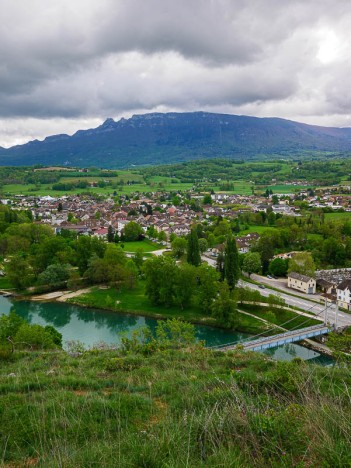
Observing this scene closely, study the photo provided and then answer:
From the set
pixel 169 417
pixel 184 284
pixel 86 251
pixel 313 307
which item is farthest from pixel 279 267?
pixel 169 417

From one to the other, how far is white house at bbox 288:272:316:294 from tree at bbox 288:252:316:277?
43.3 inches

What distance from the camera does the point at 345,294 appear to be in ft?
82.6

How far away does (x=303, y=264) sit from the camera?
30484 millimetres

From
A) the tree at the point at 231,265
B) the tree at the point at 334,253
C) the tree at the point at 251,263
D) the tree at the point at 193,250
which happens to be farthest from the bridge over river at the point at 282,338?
the tree at the point at 334,253

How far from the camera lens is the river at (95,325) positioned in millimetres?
20397

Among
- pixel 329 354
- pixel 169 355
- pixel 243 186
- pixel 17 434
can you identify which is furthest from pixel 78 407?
pixel 243 186

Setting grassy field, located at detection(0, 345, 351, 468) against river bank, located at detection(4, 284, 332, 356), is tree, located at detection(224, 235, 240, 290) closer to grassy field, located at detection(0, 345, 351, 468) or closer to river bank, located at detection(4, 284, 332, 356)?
river bank, located at detection(4, 284, 332, 356)

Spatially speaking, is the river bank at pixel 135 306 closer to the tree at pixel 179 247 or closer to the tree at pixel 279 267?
the tree at pixel 179 247

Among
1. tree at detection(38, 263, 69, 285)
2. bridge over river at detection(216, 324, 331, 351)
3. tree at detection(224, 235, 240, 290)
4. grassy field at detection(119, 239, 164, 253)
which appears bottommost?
bridge over river at detection(216, 324, 331, 351)

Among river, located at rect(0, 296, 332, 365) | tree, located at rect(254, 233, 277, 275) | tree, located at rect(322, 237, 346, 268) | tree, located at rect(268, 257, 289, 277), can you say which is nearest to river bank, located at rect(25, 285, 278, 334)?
river, located at rect(0, 296, 332, 365)

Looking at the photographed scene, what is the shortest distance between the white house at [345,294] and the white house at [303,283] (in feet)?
9.13

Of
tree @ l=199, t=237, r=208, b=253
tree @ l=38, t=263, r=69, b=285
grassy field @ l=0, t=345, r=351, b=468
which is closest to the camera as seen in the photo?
grassy field @ l=0, t=345, r=351, b=468

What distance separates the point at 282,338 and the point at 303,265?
41.1 feet

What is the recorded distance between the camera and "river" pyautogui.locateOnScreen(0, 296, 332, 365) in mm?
20397
